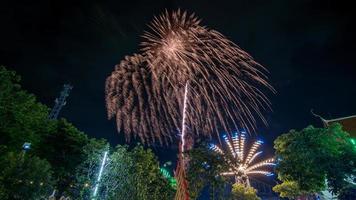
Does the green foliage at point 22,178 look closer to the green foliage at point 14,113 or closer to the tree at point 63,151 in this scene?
the green foliage at point 14,113

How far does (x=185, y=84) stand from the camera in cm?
1711

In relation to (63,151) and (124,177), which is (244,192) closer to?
(124,177)

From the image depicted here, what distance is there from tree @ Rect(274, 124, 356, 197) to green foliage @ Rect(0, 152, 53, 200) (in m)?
17.6

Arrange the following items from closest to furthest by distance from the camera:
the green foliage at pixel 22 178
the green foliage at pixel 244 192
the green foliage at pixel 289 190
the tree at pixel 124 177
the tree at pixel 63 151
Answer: the green foliage at pixel 22 178 < the tree at pixel 124 177 < the green foliage at pixel 289 190 < the tree at pixel 63 151 < the green foliage at pixel 244 192

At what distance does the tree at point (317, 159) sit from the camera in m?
19.8

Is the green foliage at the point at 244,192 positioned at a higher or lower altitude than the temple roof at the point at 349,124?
lower

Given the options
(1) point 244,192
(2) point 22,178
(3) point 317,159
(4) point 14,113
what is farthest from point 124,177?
(1) point 244,192

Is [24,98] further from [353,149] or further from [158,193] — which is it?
[353,149]

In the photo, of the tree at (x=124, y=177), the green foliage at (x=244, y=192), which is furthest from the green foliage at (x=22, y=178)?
the green foliage at (x=244, y=192)

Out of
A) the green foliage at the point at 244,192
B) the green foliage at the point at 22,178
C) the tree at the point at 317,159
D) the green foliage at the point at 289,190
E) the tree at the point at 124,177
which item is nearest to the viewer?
the green foliage at the point at 22,178

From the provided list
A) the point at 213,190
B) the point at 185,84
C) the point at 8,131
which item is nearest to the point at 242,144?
the point at 185,84

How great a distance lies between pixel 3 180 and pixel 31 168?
1.74m

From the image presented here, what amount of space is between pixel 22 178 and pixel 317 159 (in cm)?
2030

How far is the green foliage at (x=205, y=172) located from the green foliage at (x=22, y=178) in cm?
1219
